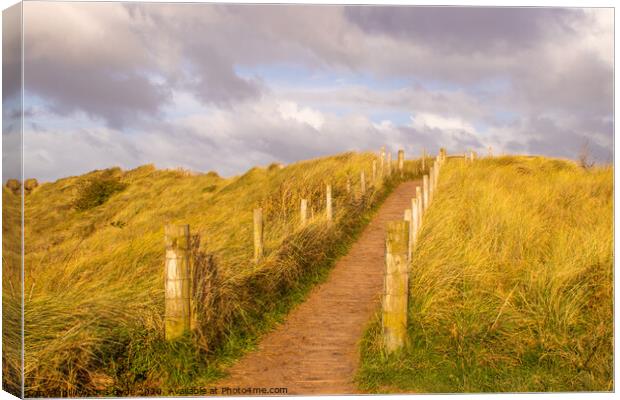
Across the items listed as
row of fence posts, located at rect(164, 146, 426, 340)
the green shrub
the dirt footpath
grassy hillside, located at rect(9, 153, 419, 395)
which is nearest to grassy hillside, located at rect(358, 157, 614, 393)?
the dirt footpath

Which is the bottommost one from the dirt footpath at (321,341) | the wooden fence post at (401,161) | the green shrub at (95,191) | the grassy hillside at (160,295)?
the dirt footpath at (321,341)

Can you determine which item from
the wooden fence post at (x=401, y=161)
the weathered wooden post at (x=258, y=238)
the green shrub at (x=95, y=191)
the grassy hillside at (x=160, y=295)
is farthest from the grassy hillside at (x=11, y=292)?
the green shrub at (x=95, y=191)

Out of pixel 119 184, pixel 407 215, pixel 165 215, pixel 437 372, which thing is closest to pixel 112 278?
pixel 407 215

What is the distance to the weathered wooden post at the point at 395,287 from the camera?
6.99 m

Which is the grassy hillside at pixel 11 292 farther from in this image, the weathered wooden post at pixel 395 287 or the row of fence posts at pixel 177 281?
the weathered wooden post at pixel 395 287

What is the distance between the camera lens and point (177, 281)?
22.7 feet

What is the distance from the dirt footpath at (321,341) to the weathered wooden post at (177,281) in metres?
0.74

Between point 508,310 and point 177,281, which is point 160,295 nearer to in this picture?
point 177,281

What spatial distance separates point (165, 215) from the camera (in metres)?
21.9

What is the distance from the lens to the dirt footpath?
6.95 metres

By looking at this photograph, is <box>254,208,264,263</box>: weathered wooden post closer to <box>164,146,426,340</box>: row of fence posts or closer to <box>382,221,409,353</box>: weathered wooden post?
<box>164,146,426,340</box>: row of fence posts

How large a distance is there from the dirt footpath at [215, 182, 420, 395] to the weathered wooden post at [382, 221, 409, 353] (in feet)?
1.86

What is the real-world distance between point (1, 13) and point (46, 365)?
3.51 meters

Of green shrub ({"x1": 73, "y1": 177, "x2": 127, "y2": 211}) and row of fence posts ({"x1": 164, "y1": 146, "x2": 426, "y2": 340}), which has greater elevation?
green shrub ({"x1": 73, "y1": 177, "x2": 127, "y2": 211})
